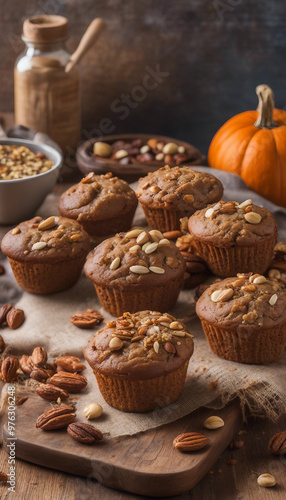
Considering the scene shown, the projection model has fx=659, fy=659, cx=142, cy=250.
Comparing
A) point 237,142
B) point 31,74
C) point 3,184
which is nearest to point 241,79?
point 237,142

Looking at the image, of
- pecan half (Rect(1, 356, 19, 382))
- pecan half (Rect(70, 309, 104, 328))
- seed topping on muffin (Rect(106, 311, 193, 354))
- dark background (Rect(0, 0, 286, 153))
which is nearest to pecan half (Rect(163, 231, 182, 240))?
pecan half (Rect(70, 309, 104, 328))

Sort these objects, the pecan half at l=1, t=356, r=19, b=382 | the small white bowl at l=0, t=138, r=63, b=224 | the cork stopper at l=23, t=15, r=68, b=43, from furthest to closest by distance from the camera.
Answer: the cork stopper at l=23, t=15, r=68, b=43, the small white bowl at l=0, t=138, r=63, b=224, the pecan half at l=1, t=356, r=19, b=382

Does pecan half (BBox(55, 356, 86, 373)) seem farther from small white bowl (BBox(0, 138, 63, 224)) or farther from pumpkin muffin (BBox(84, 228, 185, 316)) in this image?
small white bowl (BBox(0, 138, 63, 224))

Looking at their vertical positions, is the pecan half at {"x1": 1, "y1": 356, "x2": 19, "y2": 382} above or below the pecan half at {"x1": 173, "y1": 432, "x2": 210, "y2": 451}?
below

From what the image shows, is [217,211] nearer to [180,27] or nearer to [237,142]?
[237,142]

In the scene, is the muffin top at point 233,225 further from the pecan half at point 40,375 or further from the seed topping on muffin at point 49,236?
the pecan half at point 40,375

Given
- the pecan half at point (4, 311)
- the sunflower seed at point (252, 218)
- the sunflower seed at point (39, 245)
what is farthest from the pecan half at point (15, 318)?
the sunflower seed at point (252, 218)
